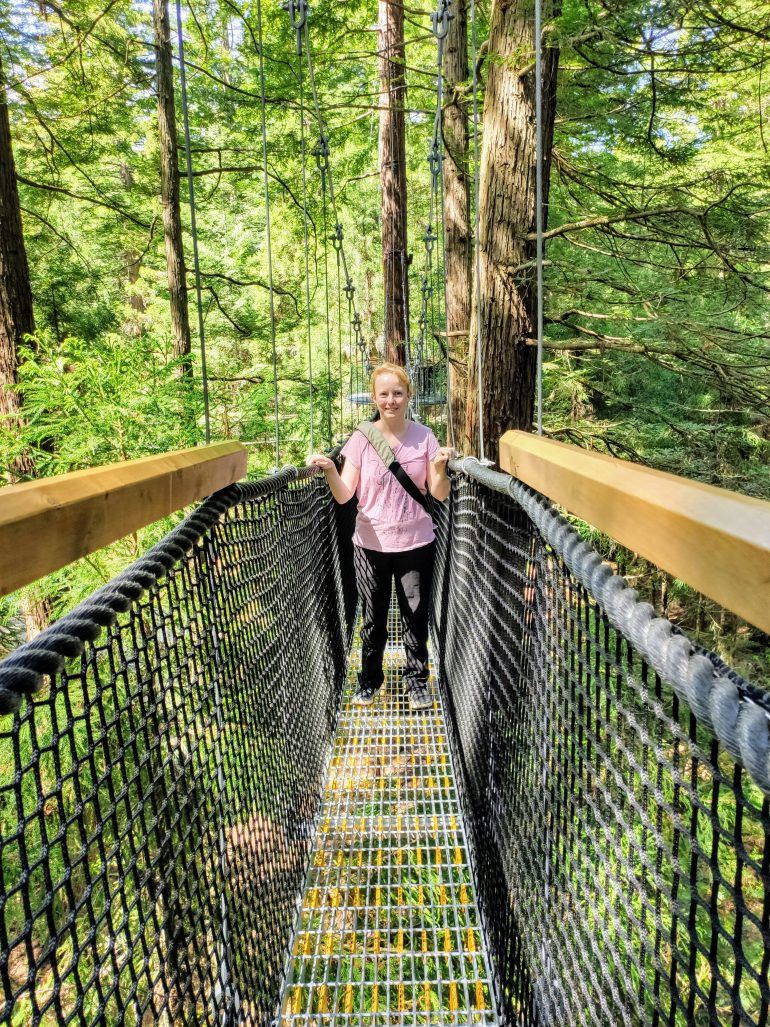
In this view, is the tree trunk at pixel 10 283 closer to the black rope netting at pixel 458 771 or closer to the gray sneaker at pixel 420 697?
the gray sneaker at pixel 420 697

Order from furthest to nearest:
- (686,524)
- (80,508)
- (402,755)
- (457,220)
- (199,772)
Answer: (457,220)
(402,755)
(199,772)
(80,508)
(686,524)

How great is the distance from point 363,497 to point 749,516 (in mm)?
1909

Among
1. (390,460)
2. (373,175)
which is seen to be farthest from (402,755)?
(373,175)

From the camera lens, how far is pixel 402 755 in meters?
2.17

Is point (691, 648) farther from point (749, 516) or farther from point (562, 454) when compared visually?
point (562, 454)

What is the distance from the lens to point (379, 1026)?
1.37 metres

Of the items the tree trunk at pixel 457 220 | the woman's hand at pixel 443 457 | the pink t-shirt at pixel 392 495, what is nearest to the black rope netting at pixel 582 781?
the woman's hand at pixel 443 457

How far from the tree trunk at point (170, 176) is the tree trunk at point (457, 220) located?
2200 mm

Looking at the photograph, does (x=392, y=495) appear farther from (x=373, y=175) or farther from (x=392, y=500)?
(x=373, y=175)

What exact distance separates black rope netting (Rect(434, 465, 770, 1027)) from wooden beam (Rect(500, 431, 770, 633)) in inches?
2.0

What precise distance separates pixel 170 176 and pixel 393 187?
6.19 feet

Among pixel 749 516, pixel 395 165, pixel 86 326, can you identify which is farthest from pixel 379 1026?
pixel 86 326

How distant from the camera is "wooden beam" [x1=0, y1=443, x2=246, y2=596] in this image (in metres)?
0.57

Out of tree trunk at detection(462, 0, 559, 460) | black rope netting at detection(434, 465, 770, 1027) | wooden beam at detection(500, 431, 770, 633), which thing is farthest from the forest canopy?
wooden beam at detection(500, 431, 770, 633)
